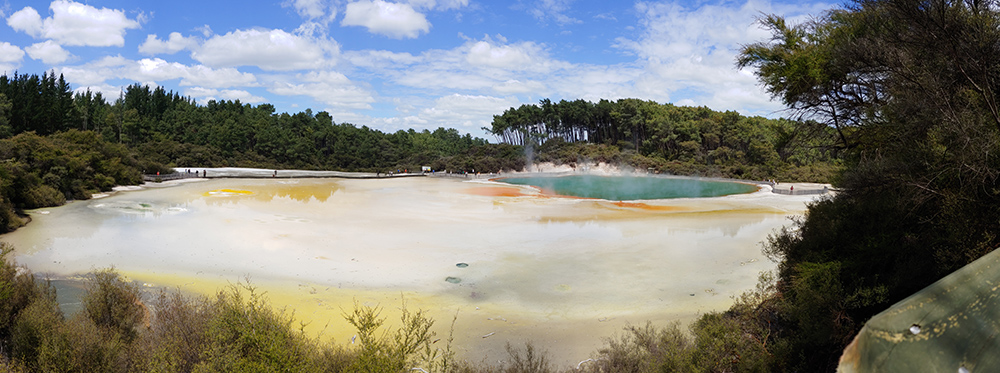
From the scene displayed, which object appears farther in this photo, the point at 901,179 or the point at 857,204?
the point at 857,204

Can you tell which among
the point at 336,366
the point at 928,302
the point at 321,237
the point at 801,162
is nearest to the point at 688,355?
the point at 336,366

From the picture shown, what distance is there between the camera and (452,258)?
14.5 m

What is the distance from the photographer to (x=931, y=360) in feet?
3.23

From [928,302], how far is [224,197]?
32.4 meters

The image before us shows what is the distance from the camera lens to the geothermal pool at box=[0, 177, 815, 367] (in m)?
10.0

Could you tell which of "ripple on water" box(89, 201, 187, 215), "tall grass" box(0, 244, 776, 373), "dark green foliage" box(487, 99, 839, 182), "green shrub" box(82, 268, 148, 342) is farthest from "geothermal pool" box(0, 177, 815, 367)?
"dark green foliage" box(487, 99, 839, 182)

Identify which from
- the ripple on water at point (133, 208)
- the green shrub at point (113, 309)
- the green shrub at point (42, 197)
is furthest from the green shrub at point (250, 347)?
the green shrub at point (42, 197)

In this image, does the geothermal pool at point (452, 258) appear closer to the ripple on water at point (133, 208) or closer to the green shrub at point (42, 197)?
the ripple on water at point (133, 208)

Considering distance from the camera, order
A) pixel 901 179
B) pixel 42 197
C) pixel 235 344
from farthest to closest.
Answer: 1. pixel 42 197
2. pixel 901 179
3. pixel 235 344

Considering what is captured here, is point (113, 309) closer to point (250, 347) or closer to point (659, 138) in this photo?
point (250, 347)

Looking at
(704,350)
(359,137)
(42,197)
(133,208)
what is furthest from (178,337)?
(359,137)

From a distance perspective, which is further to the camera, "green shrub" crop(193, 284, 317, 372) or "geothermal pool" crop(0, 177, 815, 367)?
"geothermal pool" crop(0, 177, 815, 367)

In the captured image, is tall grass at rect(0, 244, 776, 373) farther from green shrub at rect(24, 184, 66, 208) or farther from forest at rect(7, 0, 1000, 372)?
green shrub at rect(24, 184, 66, 208)

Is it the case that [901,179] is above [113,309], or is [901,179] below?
above
